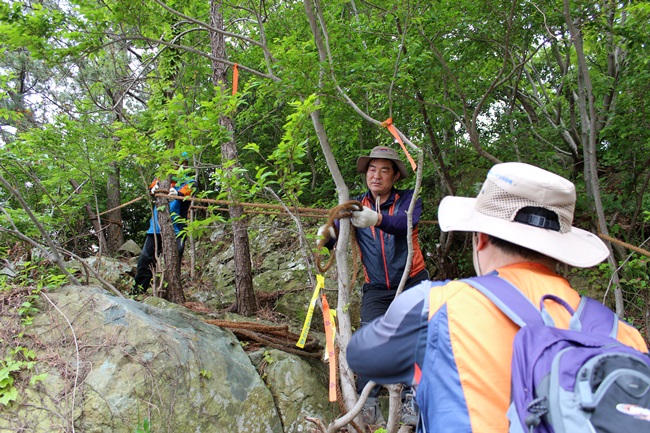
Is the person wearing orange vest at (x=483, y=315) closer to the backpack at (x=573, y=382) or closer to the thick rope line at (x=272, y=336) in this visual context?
the backpack at (x=573, y=382)

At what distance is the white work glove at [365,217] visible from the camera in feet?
10.7

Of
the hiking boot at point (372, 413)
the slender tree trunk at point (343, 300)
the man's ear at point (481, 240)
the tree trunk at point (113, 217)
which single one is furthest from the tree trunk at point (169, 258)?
the tree trunk at point (113, 217)

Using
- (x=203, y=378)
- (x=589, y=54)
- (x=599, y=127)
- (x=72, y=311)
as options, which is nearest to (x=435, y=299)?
(x=203, y=378)

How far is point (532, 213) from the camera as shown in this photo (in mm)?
1307

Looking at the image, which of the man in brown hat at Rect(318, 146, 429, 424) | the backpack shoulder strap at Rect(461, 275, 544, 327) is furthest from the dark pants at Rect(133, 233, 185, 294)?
the backpack shoulder strap at Rect(461, 275, 544, 327)

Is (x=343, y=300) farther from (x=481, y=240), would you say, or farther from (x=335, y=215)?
(x=481, y=240)

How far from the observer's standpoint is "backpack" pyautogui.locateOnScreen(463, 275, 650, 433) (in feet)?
2.81

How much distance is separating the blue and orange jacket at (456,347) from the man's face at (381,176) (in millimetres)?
2401

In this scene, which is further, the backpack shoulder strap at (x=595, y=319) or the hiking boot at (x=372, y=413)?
the hiking boot at (x=372, y=413)

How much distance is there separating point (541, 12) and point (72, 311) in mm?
4422

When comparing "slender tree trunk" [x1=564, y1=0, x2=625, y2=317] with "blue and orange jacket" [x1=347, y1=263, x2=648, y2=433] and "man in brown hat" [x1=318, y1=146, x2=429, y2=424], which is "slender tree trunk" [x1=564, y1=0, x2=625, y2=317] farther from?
"blue and orange jacket" [x1=347, y1=263, x2=648, y2=433]

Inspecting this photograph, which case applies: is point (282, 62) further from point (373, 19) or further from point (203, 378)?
point (203, 378)

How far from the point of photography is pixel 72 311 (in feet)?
10.8

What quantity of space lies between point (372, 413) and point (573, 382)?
2.81 m
